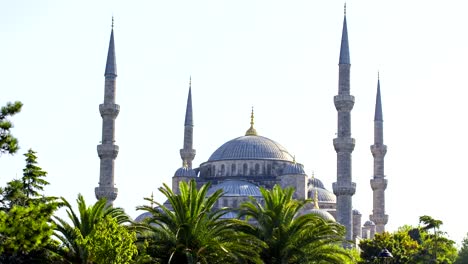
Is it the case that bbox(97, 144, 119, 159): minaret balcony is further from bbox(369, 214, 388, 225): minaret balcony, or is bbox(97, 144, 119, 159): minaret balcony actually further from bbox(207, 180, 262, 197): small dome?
bbox(369, 214, 388, 225): minaret balcony

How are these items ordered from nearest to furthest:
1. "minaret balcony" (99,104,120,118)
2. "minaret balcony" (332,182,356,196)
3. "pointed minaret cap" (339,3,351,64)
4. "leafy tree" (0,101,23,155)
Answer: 1. "leafy tree" (0,101,23,155)
2. "minaret balcony" (332,182,356,196)
3. "pointed minaret cap" (339,3,351,64)
4. "minaret balcony" (99,104,120,118)

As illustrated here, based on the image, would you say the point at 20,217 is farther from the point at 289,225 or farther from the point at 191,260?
the point at 289,225

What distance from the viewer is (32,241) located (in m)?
22.1

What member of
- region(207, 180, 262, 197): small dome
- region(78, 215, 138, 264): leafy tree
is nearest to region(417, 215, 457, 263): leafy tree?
region(207, 180, 262, 197): small dome

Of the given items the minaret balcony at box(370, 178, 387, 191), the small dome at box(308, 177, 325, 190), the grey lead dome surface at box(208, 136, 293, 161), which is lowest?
the minaret balcony at box(370, 178, 387, 191)

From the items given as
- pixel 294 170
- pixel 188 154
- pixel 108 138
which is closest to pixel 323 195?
pixel 294 170

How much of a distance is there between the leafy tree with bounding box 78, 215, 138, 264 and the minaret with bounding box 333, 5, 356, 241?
49.2 metres

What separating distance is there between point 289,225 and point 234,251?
10.2ft

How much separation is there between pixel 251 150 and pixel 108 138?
965 inches

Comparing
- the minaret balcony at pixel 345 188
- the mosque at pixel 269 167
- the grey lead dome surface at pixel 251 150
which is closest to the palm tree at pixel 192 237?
the mosque at pixel 269 167

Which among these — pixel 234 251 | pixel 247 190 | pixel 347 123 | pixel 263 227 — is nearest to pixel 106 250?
pixel 234 251

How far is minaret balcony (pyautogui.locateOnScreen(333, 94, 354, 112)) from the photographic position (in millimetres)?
80938

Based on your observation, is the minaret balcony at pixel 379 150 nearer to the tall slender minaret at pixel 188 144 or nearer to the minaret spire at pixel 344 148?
the minaret spire at pixel 344 148

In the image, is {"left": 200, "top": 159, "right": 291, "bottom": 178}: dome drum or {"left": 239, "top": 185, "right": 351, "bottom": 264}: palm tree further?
{"left": 200, "top": 159, "right": 291, "bottom": 178}: dome drum
